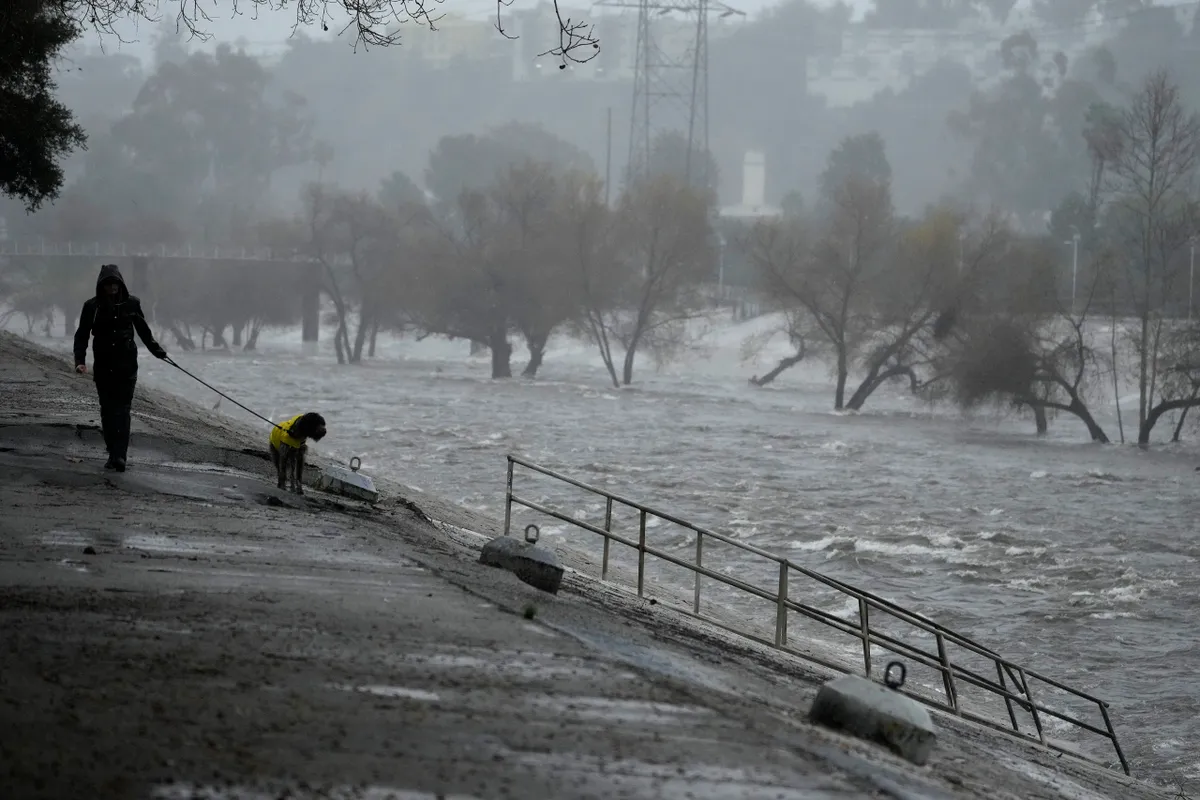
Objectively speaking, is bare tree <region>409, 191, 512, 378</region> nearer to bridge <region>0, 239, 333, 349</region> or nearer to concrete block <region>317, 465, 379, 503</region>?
bridge <region>0, 239, 333, 349</region>

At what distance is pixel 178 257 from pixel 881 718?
98873 mm

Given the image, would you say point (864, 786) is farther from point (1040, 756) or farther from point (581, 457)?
point (581, 457)

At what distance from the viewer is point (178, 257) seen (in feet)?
333

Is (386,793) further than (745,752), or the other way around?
(745,752)

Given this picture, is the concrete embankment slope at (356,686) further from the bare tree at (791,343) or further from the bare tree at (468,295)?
the bare tree at (468,295)

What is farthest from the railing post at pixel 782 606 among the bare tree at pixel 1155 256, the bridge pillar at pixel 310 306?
the bridge pillar at pixel 310 306

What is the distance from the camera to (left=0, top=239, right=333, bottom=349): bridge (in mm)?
97688

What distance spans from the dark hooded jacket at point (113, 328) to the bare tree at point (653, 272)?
6048 cm

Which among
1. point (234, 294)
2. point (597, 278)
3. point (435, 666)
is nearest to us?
point (435, 666)

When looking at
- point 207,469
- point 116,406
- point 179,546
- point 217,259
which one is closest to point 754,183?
point 217,259

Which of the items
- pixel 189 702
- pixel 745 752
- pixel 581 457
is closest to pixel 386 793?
pixel 189 702

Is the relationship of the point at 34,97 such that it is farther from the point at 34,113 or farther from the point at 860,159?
the point at 860,159

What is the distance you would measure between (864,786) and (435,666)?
223cm

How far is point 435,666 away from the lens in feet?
25.0
